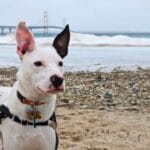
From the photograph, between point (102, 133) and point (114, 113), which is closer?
point (102, 133)

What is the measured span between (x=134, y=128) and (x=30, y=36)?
467 cm

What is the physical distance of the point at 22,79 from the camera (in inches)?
191

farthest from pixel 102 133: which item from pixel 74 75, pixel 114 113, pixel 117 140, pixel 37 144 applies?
pixel 74 75

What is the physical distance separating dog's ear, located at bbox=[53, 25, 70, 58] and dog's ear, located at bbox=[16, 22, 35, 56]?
0.24m

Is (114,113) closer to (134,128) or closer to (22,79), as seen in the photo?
(134,128)

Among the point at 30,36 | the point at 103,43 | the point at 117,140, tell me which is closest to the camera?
the point at 30,36

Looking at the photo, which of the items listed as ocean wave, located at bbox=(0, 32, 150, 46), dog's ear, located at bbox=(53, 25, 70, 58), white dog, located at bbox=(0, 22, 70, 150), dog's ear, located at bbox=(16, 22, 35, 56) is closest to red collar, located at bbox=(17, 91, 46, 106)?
white dog, located at bbox=(0, 22, 70, 150)

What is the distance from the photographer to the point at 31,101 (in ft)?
16.3

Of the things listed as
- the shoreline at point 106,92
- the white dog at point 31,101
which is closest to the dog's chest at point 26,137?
the white dog at point 31,101

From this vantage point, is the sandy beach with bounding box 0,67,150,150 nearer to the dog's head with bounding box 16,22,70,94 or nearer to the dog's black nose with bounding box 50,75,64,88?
the dog's head with bounding box 16,22,70,94

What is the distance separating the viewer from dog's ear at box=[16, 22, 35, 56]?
4.93 m

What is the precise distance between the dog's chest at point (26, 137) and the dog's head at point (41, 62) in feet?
1.38

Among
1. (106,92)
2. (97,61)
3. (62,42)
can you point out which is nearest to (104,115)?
(106,92)

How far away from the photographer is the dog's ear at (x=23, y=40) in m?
4.93
